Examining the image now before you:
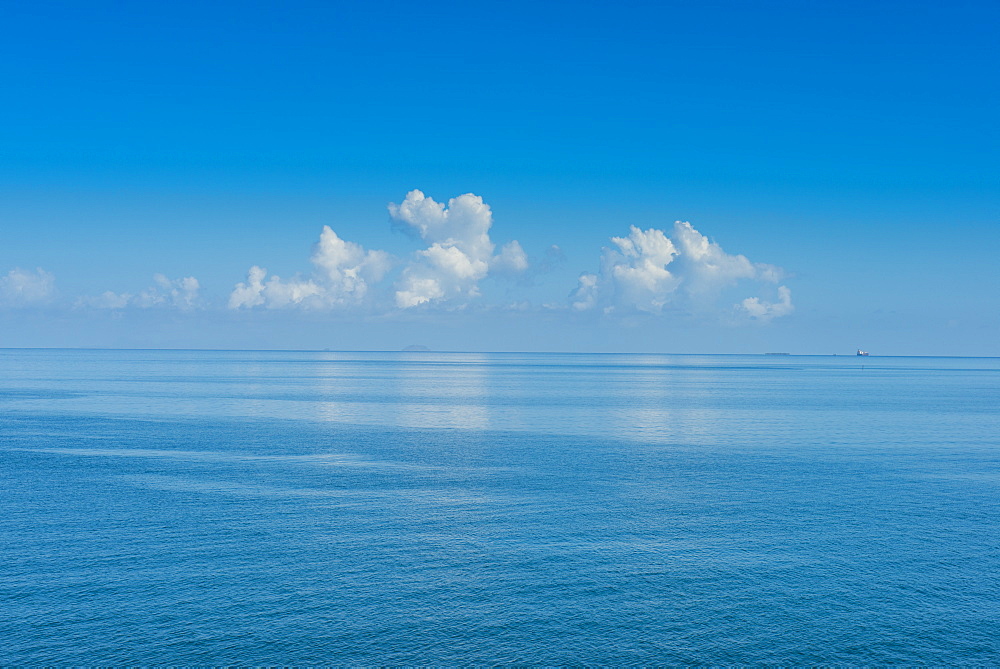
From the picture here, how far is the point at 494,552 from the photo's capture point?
49.7 metres

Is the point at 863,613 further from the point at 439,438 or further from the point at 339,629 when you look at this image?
the point at 439,438

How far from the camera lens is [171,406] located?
151625 mm

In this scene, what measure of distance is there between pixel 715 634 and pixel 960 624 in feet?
42.1

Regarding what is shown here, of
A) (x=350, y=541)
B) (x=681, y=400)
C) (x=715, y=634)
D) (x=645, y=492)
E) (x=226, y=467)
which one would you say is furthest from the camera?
(x=681, y=400)

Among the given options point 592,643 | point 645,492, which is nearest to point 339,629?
point 592,643

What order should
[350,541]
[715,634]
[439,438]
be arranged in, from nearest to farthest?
1. [715,634]
2. [350,541]
3. [439,438]

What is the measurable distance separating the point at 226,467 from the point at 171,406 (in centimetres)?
8129

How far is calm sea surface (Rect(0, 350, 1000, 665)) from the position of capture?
37.1 metres

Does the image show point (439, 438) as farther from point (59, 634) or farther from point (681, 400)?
point (681, 400)

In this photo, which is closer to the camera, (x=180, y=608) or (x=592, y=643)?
(x=592, y=643)

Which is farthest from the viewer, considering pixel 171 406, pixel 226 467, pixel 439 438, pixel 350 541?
pixel 171 406

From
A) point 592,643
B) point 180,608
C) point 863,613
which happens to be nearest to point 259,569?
point 180,608

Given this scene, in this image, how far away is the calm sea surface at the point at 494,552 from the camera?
37.1 m

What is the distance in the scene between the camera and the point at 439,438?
108 metres
